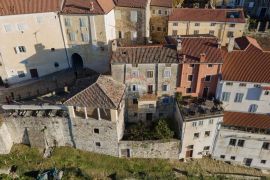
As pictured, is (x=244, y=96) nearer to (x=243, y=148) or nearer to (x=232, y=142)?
(x=232, y=142)

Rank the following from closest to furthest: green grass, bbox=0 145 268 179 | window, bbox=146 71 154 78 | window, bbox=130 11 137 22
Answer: green grass, bbox=0 145 268 179
window, bbox=146 71 154 78
window, bbox=130 11 137 22

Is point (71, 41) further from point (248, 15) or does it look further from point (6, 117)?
point (248, 15)

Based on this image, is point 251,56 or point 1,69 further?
point 1,69

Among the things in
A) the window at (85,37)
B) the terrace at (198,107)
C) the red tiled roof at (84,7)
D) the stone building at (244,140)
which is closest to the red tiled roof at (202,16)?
the red tiled roof at (84,7)

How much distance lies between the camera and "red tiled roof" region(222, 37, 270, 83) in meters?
53.0

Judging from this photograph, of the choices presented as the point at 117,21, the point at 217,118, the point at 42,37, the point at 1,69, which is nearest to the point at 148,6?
the point at 117,21

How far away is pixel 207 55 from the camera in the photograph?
53438mm

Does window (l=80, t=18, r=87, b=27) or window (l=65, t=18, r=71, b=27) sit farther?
window (l=65, t=18, r=71, b=27)

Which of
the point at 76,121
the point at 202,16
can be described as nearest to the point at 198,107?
the point at 76,121

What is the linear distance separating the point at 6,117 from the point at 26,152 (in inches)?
298

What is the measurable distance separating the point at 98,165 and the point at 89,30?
27.0 metres

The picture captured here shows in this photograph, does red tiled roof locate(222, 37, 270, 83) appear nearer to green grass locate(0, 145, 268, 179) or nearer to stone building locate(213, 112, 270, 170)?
stone building locate(213, 112, 270, 170)

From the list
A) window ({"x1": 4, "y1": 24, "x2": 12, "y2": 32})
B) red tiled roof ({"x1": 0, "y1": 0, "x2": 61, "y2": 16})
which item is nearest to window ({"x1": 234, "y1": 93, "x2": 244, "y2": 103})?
red tiled roof ({"x1": 0, "y1": 0, "x2": 61, "y2": 16})

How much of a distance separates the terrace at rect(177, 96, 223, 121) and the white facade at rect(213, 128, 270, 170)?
4.13m
